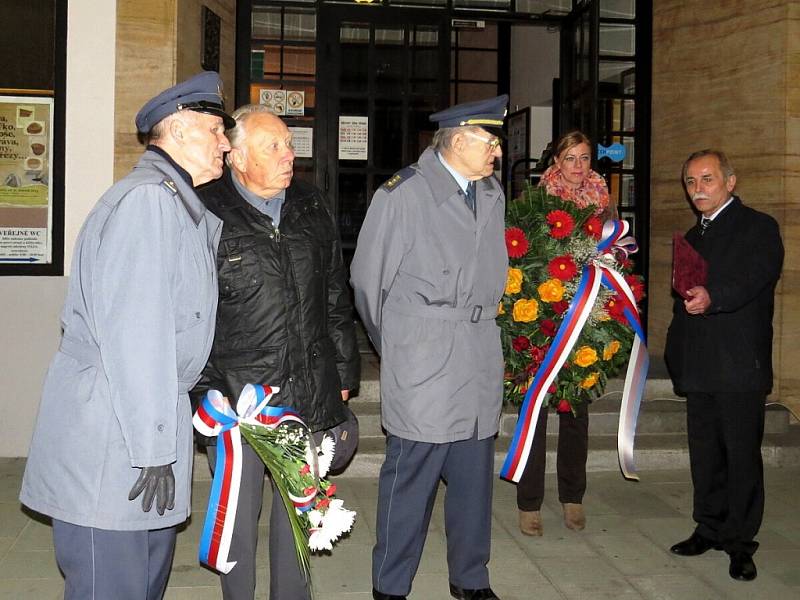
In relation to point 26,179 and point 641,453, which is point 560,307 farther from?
point 26,179

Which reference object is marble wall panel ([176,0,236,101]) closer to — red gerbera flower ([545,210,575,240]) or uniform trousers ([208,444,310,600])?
red gerbera flower ([545,210,575,240])

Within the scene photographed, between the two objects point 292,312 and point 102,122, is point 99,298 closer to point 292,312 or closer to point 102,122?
point 292,312

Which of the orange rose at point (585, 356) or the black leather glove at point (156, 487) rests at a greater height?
the orange rose at point (585, 356)

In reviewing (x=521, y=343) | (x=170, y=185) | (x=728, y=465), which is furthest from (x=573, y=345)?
(x=170, y=185)

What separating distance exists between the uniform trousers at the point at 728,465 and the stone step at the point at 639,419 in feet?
6.74

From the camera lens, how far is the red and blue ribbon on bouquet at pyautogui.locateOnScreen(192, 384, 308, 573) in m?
3.21

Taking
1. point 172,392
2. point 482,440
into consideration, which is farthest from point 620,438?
point 172,392

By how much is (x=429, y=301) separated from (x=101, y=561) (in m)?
1.77

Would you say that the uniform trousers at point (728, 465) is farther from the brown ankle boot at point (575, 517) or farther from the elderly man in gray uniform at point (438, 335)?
the elderly man in gray uniform at point (438, 335)

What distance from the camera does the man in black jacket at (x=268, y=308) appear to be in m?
3.43

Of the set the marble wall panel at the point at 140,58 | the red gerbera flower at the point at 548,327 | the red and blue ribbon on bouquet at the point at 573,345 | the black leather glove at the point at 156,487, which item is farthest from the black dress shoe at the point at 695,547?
the marble wall panel at the point at 140,58

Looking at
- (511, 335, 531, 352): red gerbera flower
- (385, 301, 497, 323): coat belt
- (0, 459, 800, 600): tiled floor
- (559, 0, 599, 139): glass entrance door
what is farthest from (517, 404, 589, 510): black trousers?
(559, 0, 599, 139): glass entrance door

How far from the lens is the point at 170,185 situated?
109 inches

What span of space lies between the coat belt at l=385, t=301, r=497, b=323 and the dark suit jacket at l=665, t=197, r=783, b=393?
4.17 feet
